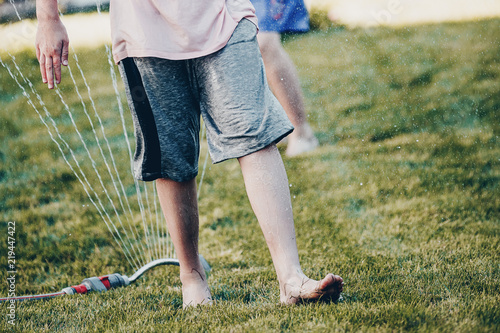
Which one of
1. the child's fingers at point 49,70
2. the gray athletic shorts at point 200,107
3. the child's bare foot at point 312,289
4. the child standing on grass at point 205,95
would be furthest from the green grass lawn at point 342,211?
the child's fingers at point 49,70

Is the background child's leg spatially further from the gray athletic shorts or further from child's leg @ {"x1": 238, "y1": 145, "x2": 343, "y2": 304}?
child's leg @ {"x1": 238, "y1": 145, "x2": 343, "y2": 304}

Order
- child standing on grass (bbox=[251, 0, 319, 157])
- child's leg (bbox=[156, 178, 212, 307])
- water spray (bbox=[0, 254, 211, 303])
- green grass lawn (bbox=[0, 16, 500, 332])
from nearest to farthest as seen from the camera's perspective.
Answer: green grass lawn (bbox=[0, 16, 500, 332]) → child's leg (bbox=[156, 178, 212, 307]) → water spray (bbox=[0, 254, 211, 303]) → child standing on grass (bbox=[251, 0, 319, 157])

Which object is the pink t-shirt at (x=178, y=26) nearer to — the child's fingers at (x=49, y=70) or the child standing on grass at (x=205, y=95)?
the child standing on grass at (x=205, y=95)

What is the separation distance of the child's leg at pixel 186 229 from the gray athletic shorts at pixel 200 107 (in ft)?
0.18

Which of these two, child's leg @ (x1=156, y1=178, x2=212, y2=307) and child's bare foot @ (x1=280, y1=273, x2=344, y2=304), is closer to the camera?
child's bare foot @ (x1=280, y1=273, x2=344, y2=304)

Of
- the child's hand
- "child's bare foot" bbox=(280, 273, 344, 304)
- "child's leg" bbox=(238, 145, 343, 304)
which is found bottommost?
"child's bare foot" bbox=(280, 273, 344, 304)

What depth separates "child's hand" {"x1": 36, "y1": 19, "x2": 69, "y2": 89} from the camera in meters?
1.49

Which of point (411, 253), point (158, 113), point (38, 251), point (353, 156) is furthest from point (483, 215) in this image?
point (38, 251)

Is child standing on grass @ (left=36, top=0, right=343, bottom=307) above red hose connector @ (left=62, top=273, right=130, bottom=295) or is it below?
above

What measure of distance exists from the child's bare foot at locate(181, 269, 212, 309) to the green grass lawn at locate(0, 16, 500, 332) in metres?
0.05

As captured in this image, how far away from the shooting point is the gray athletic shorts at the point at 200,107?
1.38m

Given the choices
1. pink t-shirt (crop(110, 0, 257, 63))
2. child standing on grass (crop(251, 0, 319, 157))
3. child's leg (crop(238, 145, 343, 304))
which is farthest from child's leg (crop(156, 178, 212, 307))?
child standing on grass (crop(251, 0, 319, 157))

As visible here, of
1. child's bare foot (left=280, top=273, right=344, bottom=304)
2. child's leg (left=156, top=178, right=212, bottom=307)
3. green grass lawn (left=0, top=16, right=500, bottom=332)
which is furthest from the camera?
child's leg (left=156, top=178, right=212, bottom=307)

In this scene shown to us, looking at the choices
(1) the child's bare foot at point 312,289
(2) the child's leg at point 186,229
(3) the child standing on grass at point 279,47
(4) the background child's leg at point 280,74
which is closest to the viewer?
(1) the child's bare foot at point 312,289
